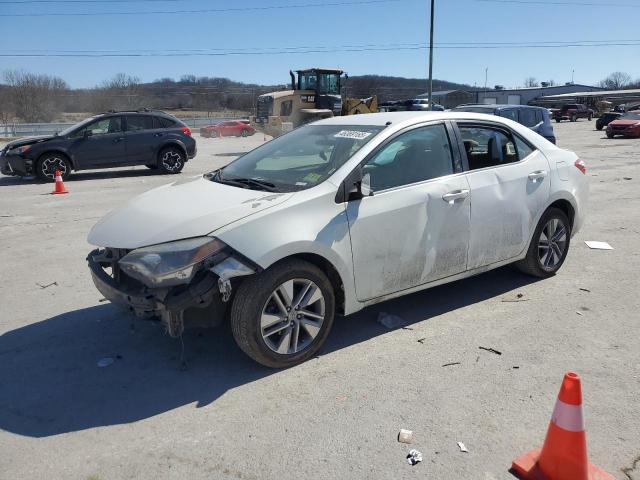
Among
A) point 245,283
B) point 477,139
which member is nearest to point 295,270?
point 245,283

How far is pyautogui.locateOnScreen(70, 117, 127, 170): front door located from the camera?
13680 millimetres

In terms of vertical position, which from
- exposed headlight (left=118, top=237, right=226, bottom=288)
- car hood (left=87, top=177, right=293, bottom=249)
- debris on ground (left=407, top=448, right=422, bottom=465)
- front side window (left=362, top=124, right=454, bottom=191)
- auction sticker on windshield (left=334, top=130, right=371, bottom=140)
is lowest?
debris on ground (left=407, top=448, right=422, bottom=465)

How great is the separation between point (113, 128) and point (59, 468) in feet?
41.3

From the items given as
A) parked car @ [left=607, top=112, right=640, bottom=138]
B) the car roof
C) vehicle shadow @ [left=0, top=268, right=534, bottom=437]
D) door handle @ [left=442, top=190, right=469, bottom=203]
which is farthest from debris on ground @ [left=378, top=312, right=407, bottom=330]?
parked car @ [left=607, top=112, right=640, bottom=138]

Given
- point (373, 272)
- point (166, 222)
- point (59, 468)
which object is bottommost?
point (59, 468)

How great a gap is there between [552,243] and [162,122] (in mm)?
11884

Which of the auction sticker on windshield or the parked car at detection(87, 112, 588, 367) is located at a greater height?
the auction sticker on windshield

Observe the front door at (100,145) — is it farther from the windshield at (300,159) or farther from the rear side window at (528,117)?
the rear side window at (528,117)

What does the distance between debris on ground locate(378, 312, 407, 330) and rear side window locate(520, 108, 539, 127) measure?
38.6ft

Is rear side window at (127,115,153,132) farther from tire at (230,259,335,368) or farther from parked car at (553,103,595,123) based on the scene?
parked car at (553,103,595,123)

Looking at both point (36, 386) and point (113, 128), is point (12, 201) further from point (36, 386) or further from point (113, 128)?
point (36, 386)

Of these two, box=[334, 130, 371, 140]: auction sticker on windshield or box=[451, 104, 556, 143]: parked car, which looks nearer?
box=[334, 130, 371, 140]: auction sticker on windshield

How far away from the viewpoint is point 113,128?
46.3 ft

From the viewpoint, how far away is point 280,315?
369cm
